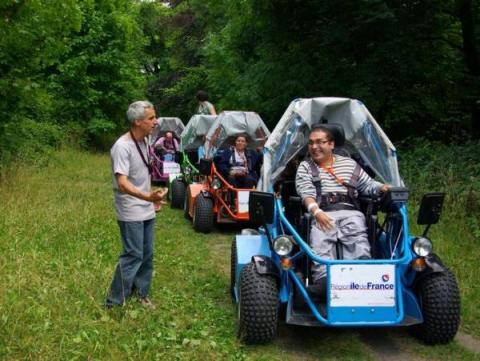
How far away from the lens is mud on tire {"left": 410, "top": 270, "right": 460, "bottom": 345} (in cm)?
441

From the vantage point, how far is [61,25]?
30.7 feet

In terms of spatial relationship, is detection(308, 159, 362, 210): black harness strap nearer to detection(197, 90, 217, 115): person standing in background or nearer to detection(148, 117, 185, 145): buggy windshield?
detection(197, 90, 217, 115): person standing in background

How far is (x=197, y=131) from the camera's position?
40.2 feet

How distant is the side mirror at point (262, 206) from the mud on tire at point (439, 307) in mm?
1283

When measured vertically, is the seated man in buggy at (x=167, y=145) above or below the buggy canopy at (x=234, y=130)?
below

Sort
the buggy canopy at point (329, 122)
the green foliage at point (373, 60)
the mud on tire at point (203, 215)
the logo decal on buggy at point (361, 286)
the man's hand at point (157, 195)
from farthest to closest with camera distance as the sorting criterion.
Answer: the green foliage at point (373, 60) < the mud on tire at point (203, 215) < the buggy canopy at point (329, 122) < the man's hand at point (157, 195) < the logo decal on buggy at point (361, 286)

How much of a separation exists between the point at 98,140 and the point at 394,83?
14.3m

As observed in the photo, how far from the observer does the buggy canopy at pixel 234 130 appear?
971cm

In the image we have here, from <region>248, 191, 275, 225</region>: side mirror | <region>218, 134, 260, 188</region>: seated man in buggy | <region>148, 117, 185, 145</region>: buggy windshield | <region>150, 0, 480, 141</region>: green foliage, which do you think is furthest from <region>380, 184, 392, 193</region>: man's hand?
<region>148, 117, 185, 145</region>: buggy windshield

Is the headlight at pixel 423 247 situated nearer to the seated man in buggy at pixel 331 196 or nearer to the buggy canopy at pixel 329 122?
the seated man in buggy at pixel 331 196

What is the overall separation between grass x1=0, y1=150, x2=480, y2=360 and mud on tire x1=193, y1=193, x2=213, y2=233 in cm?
28

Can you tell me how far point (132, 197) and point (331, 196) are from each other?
169cm

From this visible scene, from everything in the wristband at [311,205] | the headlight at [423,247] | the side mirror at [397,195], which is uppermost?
the side mirror at [397,195]

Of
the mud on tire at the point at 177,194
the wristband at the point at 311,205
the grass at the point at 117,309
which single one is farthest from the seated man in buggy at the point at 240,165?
the wristband at the point at 311,205
